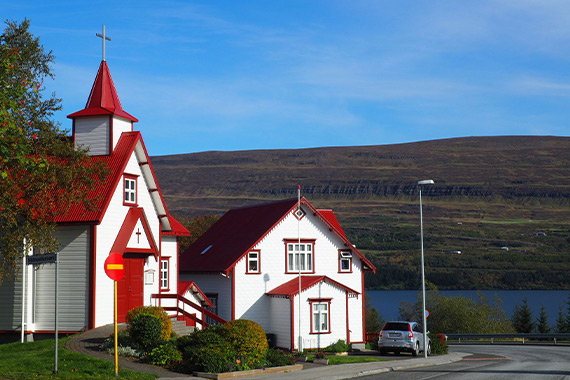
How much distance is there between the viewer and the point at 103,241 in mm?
30797

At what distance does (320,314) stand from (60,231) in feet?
54.7

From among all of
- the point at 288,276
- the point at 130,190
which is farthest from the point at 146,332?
the point at 288,276

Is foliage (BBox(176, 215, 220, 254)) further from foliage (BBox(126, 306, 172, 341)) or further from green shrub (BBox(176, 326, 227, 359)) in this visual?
green shrub (BBox(176, 326, 227, 359))

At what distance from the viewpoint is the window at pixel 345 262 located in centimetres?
4612

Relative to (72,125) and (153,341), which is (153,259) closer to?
(72,125)

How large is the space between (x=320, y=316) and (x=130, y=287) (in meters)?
12.8

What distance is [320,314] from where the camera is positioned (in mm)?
41062

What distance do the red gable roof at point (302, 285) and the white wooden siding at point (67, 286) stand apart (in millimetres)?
13684

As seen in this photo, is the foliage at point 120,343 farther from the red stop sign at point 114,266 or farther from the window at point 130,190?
the window at point 130,190

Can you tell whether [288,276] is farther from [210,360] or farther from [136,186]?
[210,360]

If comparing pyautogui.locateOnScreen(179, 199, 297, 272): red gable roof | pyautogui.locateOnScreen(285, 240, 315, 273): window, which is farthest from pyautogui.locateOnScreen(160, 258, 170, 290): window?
pyautogui.locateOnScreen(285, 240, 315, 273): window

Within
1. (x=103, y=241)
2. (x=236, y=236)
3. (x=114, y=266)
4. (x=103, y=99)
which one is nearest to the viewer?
(x=114, y=266)

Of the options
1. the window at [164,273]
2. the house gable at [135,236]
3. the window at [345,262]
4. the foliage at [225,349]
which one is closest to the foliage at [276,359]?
the foliage at [225,349]

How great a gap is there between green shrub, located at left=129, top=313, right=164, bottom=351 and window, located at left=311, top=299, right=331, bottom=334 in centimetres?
1644
